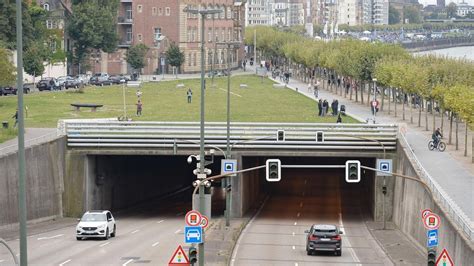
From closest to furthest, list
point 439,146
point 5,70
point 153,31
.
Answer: point 439,146, point 5,70, point 153,31

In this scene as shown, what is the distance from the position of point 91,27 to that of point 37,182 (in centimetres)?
9174

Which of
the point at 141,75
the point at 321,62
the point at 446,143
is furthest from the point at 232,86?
the point at 446,143

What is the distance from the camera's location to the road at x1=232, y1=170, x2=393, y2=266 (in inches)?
2207

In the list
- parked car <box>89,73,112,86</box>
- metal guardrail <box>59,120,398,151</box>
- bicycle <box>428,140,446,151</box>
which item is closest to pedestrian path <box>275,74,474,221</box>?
bicycle <box>428,140,446,151</box>

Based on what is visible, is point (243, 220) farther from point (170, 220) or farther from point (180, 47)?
point (180, 47)

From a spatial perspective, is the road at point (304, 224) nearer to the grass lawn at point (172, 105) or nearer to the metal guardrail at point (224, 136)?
the metal guardrail at point (224, 136)

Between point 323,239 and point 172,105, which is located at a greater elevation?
point 172,105

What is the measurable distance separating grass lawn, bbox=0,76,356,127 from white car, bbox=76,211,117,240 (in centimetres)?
2893

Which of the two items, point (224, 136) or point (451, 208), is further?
point (224, 136)

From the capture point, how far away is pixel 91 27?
159m

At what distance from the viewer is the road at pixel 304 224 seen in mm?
56062

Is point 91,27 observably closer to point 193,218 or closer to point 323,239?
point 323,239

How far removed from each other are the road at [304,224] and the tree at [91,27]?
192 ft

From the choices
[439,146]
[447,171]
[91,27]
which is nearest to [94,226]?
[447,171]
